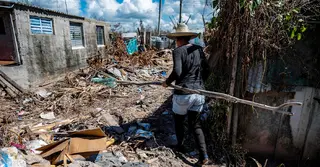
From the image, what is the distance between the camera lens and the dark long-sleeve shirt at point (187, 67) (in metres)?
2.68

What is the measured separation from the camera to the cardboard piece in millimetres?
2776

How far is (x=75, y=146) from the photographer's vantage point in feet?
9.53

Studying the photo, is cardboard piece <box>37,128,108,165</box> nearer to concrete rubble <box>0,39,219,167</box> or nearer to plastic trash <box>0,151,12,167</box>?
concrete rubble <box>0,39,219,167</box>

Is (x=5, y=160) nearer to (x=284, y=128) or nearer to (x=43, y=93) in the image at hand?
(x=284, y=128)

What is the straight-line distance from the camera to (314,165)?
300 cm

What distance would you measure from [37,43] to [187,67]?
7.09m

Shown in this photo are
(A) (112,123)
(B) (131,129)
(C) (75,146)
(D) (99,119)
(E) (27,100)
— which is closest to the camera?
(C) (75,146)

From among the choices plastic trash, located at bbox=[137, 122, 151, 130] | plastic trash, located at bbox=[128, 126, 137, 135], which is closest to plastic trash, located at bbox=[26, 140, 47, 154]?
plastic trash, located at bbox=[128, 126, 137, 135]

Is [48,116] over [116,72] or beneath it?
beneath

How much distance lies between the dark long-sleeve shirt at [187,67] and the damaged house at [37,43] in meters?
6.42

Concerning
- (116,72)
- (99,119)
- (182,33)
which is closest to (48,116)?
(99,119)

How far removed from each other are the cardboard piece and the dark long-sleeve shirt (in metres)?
1.51

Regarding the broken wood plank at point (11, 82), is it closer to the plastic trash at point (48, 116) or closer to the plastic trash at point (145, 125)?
the plastic trash at point (48, 116)

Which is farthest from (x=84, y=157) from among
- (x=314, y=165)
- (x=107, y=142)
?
(x=314, y=165)
